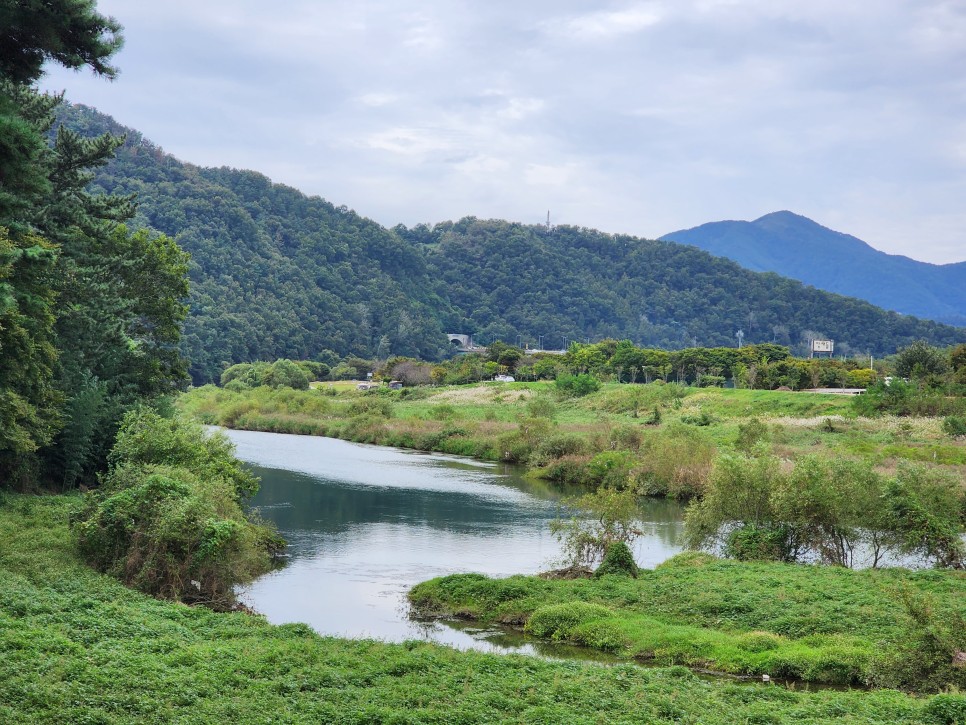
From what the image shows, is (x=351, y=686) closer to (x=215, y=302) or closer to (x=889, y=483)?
(x=889, y=483)

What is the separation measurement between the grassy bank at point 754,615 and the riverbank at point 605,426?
10778 millimetres

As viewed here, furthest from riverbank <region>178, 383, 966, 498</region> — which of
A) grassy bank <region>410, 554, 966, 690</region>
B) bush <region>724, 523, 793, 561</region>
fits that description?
grassy bank <region>410, 554, 966, 690</region>

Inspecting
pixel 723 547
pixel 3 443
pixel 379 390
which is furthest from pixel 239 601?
pixel 379 390

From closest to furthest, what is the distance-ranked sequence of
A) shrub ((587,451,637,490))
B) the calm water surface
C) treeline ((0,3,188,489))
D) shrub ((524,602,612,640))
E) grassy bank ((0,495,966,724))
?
grassy bank ((0,495,966,724))
treeline ((0,3,188,489))
shrub ((524,602,612,640))
the calm water surface
shrub ((587,451,637,490))

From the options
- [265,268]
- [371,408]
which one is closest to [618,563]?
[371,408]

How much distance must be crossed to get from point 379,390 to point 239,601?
87.0m

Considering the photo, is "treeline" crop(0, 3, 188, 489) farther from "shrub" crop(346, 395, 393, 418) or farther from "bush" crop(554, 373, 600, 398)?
"bush" crop(554, 373, 600, 398)

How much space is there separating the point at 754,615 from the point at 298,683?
11.9 metres

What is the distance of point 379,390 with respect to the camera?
368 feet

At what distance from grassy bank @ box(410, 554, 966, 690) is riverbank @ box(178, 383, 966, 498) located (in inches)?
424

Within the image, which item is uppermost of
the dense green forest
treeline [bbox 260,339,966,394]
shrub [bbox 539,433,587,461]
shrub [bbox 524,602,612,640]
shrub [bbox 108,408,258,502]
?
the dense green forest

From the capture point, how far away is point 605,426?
209 ft

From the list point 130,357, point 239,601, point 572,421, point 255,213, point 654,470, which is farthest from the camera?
point 255,213

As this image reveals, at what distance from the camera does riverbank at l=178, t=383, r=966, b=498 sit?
50031 mm
